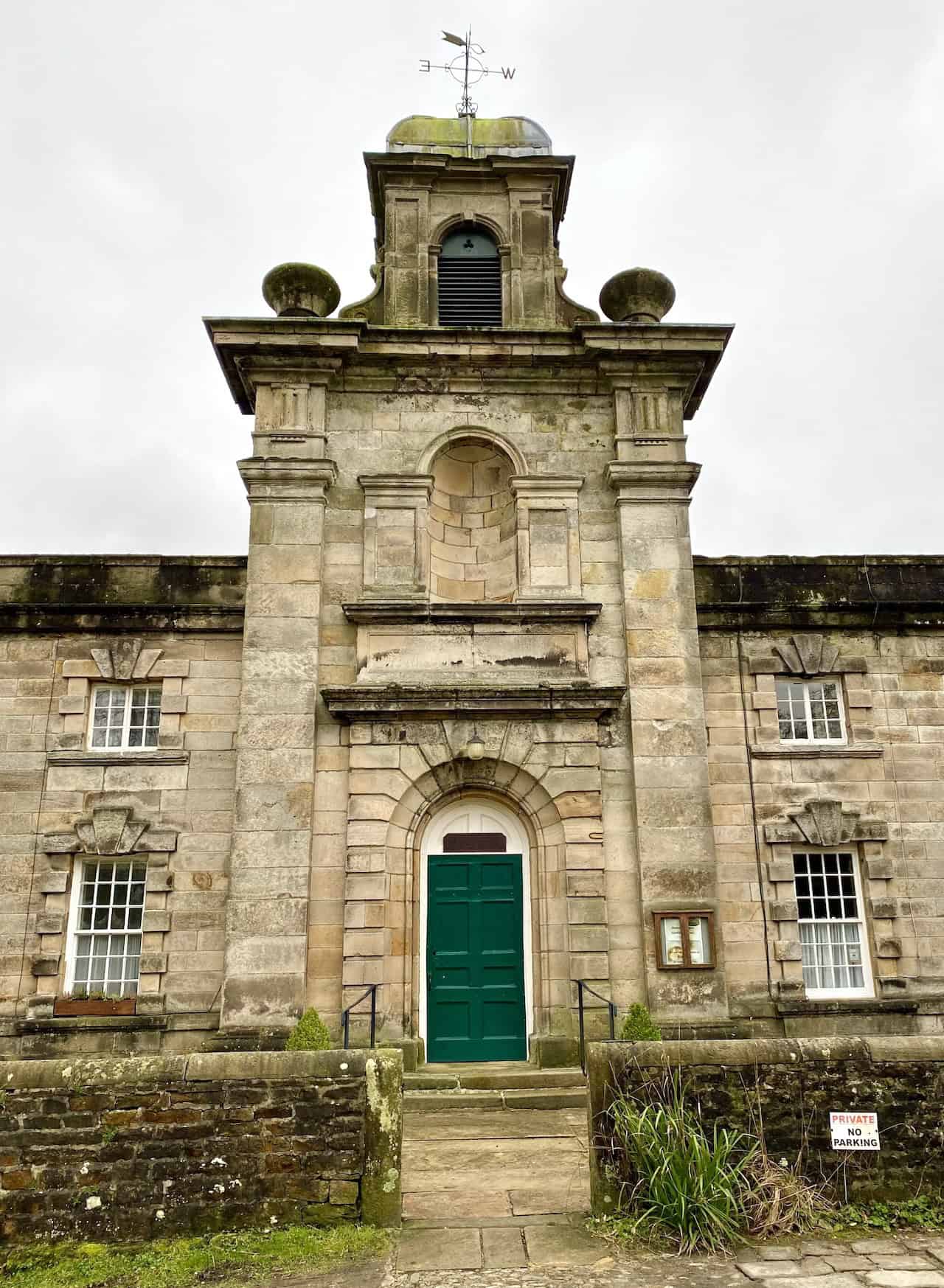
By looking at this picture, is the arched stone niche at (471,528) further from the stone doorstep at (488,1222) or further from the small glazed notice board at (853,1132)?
the stone doorstep at (488,1222)

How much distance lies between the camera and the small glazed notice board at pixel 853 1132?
7.20 meters

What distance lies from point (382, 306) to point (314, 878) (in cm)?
791

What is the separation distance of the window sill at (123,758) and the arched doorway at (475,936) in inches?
136

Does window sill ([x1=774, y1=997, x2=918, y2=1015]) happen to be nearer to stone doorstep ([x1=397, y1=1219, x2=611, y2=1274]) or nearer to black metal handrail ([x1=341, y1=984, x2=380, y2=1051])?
black metal handrail ([x1=341, y1=984, x2=380, y2=1051])

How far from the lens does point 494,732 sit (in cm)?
1244

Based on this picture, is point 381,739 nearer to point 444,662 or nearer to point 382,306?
point 444,662

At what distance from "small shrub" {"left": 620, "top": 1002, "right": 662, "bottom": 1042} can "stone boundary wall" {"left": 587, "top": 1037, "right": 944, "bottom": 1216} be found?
3.61 meters

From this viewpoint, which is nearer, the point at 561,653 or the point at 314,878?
the point at 314,878

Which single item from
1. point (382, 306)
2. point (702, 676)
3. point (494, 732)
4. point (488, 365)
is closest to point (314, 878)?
point (494, 732)

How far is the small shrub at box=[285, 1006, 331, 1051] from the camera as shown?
1060cm

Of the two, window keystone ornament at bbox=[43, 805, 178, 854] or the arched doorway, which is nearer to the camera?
the arched doorway

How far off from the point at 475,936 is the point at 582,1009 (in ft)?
5.12

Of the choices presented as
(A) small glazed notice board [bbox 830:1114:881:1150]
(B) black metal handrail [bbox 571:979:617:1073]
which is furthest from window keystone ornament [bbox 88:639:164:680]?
(A) small glazed notice board [bbox 830:1114:881:1150]

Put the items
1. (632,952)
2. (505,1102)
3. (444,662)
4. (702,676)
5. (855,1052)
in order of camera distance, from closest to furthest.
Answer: (855,1052) < (505,1102) < (632,952) < (444,662) < (702,676)
